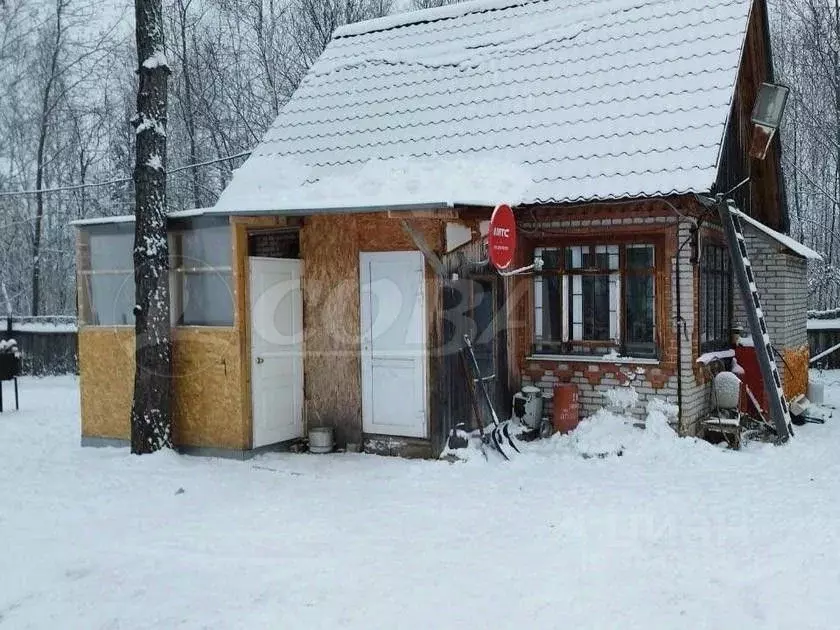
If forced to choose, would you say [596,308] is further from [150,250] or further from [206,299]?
[150,250]

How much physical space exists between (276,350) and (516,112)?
13.6ft

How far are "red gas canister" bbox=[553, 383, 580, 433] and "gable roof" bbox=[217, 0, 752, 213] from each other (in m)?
2.16

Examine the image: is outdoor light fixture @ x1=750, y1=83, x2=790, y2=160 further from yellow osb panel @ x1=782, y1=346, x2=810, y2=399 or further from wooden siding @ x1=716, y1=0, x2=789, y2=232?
yellow osb panel @ x1=782, y1=346, x2=810, y2=399

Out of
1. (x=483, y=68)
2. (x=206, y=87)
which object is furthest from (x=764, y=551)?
(x=206, y=87)

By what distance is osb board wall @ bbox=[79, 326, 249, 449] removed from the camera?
902 cm

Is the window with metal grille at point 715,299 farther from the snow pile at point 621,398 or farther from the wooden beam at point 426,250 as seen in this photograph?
the wooden beam at point 426,250

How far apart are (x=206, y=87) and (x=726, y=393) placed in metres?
19.0

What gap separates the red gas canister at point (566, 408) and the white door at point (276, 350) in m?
2.99

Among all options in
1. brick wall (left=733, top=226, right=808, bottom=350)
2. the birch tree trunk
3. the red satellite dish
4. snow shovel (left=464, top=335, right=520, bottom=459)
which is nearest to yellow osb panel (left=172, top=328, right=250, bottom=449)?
the birch tree trunk

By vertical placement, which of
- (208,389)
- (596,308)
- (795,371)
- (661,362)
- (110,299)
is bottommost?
(795,371)

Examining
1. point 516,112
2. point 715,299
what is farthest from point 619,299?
point 516,112

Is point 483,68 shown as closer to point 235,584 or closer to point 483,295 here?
point 483,295

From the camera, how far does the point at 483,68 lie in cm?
1109

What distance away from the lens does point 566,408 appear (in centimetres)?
933
